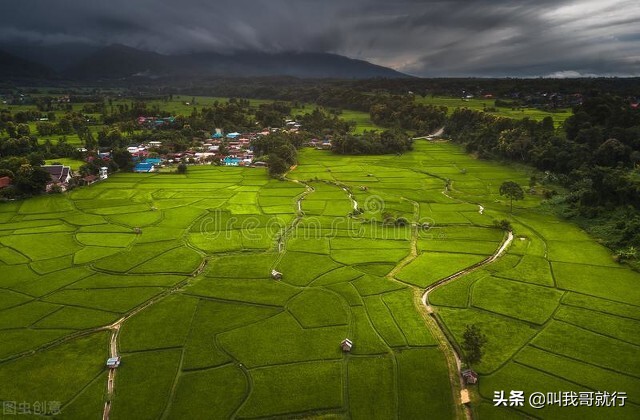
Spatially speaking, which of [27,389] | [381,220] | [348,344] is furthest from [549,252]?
[27,389]

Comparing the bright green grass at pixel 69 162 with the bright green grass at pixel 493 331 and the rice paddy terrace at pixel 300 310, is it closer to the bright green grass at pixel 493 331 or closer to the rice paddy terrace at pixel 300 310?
the rice paddy terrace at pixel 300 310

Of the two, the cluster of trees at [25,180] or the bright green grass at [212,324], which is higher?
the cluster of trees at [25,180]

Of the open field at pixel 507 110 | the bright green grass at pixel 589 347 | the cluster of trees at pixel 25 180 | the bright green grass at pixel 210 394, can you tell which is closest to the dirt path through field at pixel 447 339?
the bright green grass at pixel 589 347

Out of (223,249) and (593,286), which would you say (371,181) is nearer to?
(223,249)

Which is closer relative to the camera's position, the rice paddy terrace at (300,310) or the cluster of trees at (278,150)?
the rice paddy terrace at (300,310)

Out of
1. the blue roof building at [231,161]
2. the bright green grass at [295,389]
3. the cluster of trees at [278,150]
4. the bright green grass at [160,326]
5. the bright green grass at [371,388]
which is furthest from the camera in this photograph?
the blue roof building at [231,161]

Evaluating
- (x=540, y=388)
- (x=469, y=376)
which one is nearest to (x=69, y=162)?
(x=469, y=376)

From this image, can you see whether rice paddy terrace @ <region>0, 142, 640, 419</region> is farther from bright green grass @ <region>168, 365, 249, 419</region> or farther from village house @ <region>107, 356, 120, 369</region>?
village house @ <region>107, 356, 120, 369</region>
